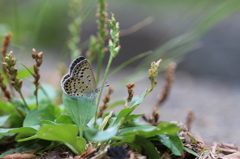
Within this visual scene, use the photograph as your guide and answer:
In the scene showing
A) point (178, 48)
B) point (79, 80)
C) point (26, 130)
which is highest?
point (178, 48)

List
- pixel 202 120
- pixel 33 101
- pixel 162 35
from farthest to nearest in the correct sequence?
pixel 162 35 < pixel 202 120 < pixel 33 101

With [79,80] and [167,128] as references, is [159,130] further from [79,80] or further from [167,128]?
[79,80]

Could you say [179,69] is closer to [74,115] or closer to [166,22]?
[166,22]

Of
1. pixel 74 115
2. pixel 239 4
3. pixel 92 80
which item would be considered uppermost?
pixel 239 4

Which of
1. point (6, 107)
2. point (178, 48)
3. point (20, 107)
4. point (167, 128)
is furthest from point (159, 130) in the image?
point (178, 48)

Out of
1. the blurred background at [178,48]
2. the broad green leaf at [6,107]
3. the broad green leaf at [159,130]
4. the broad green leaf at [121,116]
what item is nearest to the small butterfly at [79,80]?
the broad green leaf at [121,116]

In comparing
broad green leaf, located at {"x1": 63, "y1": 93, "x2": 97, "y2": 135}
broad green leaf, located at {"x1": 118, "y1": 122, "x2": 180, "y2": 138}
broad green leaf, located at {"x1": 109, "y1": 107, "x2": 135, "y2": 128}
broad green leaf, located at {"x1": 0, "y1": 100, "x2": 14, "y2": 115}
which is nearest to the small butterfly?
broad green leaf, located at {"x1": 63, "y1": 93, "x2": 97, "y2": 135}

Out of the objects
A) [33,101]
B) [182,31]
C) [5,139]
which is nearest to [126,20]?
[182,31]
